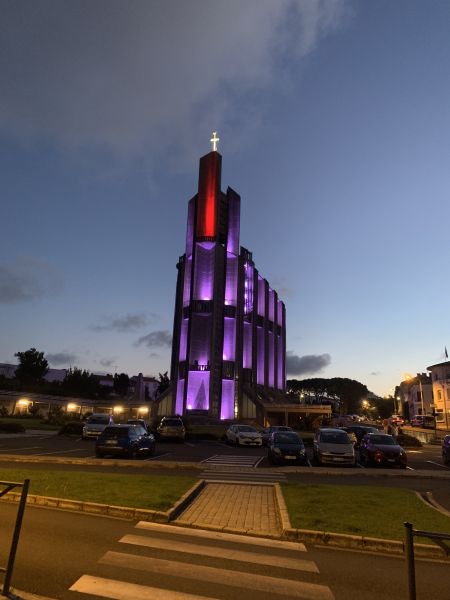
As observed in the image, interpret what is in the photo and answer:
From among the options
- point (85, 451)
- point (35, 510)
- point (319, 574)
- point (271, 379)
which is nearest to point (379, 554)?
point (319, 574)

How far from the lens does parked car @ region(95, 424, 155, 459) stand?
20.4 metres

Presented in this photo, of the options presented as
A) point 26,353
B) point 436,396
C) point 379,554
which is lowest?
point 379,554

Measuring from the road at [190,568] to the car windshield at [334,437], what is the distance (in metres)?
13.4

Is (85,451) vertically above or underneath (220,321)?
underneath

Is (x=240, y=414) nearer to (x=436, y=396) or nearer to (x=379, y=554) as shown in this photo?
(x=436, y=396)

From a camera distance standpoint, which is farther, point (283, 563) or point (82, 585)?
point (283, 563)

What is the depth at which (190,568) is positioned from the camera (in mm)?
6293

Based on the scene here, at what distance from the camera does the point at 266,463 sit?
21.0m

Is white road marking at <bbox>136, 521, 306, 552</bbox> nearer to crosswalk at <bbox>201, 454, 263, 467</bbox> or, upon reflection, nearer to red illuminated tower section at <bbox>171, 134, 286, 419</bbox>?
crosswalk at <bbox>201, 454, 263, 467</bbox>

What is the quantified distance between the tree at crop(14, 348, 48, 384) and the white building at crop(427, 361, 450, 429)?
2826 inches

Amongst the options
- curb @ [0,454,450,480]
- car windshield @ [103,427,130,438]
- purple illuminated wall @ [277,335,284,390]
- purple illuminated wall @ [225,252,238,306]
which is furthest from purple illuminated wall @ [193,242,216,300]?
curb @ [0,454,450,480]

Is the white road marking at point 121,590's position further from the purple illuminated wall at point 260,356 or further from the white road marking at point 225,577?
the purple illuminated wall at point 260,356

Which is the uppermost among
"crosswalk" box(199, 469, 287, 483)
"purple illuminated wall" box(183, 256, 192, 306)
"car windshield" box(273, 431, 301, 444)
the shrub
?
"purple illuminated wall" box(183, 256, 192, 306)

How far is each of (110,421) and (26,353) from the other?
61.3 m
